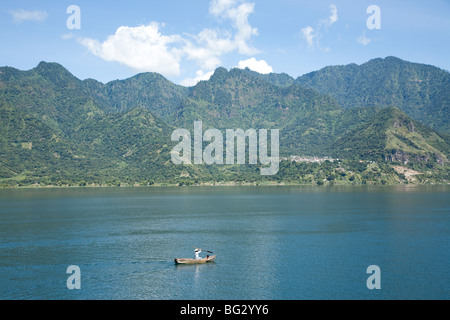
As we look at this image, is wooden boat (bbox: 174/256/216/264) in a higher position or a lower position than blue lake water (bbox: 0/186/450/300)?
higher

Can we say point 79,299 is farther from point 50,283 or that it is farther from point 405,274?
point 405,274

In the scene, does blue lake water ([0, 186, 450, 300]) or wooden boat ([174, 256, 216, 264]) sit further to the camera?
wooden boat ([174, 256, 216, 264])

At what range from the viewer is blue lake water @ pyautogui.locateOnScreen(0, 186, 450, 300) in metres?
66.8

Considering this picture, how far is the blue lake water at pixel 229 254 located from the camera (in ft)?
219

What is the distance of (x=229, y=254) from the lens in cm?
9175

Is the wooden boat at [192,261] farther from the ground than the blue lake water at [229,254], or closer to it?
farther from the ground

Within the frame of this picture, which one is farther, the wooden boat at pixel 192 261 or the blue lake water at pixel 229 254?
the wooden boat at pixel 192 261

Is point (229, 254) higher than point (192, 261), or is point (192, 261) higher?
point (192, 261)

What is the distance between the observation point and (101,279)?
7244 centimetres

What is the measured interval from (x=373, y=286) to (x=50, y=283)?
5516cm

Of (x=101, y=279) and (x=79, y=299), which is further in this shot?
(x=101, y=279)

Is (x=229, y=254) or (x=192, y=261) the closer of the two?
(x=192, y=261)
